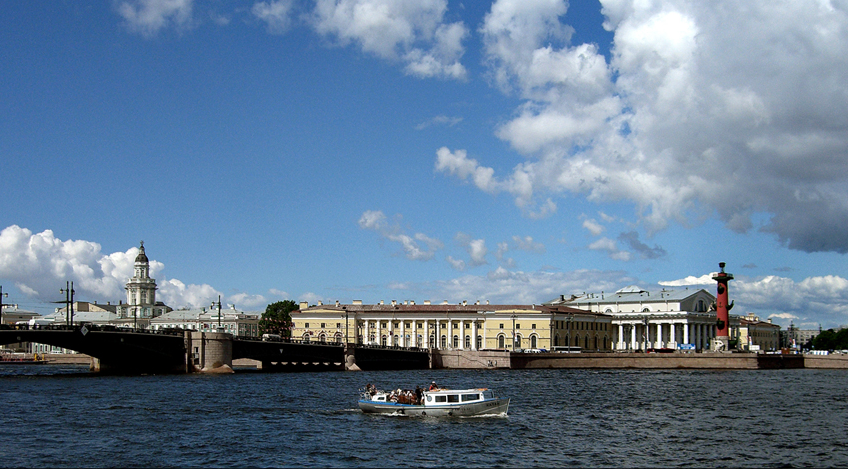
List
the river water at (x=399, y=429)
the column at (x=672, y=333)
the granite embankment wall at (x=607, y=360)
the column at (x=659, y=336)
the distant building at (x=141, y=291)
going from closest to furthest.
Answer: the river water at (x=399, y=429) → the granite embankment wall at (x=607, y=360) → the column at (x=672, y=333) → the column at (x=659, y=336) → the distant building at (x=141, y=291)

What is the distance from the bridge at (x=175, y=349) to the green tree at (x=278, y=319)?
141ft

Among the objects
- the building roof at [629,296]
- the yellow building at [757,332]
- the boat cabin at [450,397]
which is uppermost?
the building roof at [629,296]

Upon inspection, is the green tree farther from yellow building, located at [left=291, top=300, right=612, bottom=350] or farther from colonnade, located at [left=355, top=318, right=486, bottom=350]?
colonnade, located at [left=355, top=318, right=486, bottom=350]

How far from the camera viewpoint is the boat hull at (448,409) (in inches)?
1706

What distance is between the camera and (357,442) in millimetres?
35250

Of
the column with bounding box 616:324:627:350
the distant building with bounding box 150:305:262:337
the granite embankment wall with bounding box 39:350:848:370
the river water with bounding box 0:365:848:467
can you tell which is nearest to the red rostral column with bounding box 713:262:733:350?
the granite embankment wall with bounding box 39:350:848:370

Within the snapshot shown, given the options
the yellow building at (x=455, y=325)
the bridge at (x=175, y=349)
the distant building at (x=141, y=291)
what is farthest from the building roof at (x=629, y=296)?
the distant building at (x=141, y=291)

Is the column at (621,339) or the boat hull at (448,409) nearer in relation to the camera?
the boat hull at (448,409)

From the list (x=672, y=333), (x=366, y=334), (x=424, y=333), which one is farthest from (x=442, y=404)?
(x=672, y=333)

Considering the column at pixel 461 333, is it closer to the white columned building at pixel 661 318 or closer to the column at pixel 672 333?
the white columned building at pixel 661 318

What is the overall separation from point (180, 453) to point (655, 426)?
71.4 feet

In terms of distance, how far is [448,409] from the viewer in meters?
43.4

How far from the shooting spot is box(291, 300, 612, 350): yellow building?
128875mm

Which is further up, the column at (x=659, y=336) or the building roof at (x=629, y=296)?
the building roof at (x=629, y=296)
